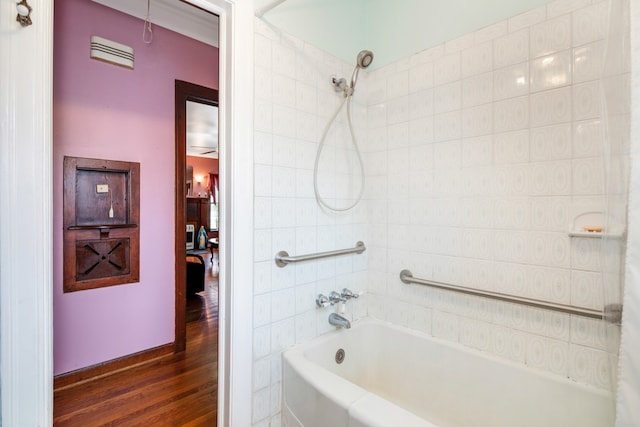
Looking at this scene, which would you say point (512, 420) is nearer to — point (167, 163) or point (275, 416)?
point (275, 416)

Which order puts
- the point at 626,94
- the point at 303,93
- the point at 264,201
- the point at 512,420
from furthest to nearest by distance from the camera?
the point at 303,93 → the point at 264,201 → the point at 512,420 → the point at 626,94

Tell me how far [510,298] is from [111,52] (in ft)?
9.36

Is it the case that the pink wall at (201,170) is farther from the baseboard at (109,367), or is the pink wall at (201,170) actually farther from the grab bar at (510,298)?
the grab bar at (510,298)

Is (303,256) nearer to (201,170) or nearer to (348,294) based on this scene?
(348,294)

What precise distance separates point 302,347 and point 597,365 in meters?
1.19

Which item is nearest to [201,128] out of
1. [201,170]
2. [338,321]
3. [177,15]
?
[177,15]

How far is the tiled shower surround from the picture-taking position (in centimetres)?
114

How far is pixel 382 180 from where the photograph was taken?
5.83 ft

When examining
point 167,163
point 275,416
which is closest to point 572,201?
point 275,416

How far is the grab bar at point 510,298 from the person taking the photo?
3.57 ft

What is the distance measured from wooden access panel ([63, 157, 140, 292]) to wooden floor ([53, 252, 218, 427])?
68 cm

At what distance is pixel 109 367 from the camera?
2.15 metres

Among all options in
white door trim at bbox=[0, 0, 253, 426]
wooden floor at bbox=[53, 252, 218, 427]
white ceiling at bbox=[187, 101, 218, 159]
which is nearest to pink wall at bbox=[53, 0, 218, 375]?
wooden floor at bbox=[53, 252, 218, 427]

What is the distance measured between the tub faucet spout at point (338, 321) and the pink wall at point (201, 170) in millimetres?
7200
